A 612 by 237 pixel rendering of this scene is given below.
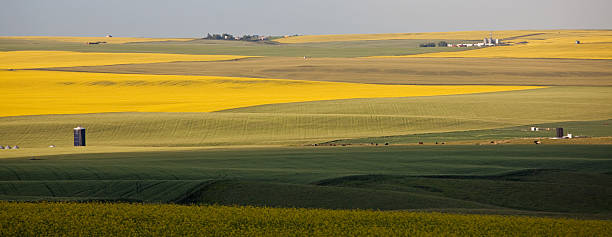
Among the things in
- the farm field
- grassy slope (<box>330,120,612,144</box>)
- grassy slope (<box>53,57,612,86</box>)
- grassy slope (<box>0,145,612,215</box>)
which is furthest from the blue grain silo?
grassy slope (<box>53,57,612,86</box>)

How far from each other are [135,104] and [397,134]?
20461 mm

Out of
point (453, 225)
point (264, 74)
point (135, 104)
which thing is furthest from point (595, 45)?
point (453, 225)

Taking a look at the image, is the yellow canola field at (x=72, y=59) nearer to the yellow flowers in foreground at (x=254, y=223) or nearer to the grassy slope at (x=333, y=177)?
the grassy slope at (x=333, y=177)

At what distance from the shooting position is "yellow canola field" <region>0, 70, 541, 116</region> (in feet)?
163

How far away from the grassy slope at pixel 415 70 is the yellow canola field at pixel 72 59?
26.2 feet

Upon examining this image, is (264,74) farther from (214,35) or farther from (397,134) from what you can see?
(214,35)

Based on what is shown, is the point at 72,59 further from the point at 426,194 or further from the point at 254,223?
the point at 254,223

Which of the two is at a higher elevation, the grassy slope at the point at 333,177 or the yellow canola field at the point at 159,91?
the yellow canola field at the point at 159,91

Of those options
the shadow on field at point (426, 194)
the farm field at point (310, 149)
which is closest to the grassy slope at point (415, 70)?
the farm field at point (310, 149)

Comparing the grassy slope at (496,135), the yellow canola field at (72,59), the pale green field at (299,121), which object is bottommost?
the grassy slope at (496,135)

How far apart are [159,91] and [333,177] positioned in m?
39.1

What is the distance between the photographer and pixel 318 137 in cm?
3706

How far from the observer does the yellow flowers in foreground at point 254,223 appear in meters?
13.5

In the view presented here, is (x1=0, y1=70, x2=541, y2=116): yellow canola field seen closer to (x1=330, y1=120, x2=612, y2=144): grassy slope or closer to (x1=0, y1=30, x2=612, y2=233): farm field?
(x1=0, y1=30, x2=612, y2=233): farm field
